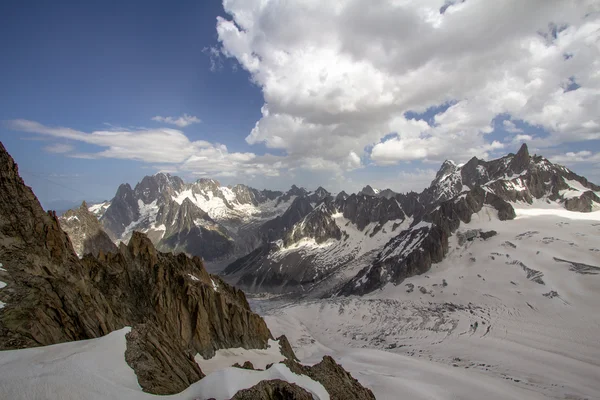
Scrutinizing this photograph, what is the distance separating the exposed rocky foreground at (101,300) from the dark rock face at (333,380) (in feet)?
2.25

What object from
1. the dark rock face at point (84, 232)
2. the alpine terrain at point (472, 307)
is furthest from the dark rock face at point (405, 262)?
the dark rock face at point (84, 232)

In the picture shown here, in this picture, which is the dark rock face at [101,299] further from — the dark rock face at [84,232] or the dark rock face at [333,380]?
the dark rock face at [84,232]

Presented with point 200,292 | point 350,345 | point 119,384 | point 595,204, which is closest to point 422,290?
point 350,345

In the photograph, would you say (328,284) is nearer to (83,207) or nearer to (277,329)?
(277,329)

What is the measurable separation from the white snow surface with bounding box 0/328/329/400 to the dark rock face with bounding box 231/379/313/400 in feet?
3.35

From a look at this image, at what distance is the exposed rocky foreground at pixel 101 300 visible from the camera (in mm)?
18938

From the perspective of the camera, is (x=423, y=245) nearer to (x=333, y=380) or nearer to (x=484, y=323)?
(x=484, y=323)

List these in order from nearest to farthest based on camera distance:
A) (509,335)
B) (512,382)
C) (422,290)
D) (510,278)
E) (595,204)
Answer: (512,382), (509,335), (510,278), (422,290), (595,204)

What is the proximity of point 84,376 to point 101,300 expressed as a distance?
14452 mm

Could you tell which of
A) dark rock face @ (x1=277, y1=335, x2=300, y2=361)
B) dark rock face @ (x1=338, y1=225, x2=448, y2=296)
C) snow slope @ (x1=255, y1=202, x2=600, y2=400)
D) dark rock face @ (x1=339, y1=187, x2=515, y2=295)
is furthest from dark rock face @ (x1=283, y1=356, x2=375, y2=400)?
dark rock face @ (x1=338, y1=225, x2=448, y2=296)

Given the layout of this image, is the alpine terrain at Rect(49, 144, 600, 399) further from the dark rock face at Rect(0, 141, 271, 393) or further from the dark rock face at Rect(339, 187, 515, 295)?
the dark rock face at Rect(0, 141, 271, 393)

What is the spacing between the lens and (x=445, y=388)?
44.6 metres

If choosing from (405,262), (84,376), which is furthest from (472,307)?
(84,376)

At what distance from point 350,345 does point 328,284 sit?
334 ft
